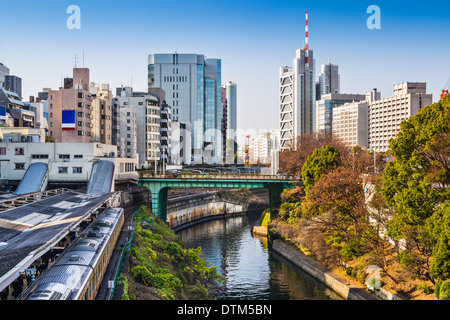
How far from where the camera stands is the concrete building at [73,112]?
2926 inches

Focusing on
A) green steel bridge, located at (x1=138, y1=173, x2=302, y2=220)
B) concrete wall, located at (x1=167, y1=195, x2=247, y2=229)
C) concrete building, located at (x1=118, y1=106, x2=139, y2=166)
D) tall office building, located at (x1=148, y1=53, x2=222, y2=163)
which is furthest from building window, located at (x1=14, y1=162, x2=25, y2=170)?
tall office building, located at (x1=148, y1=53, x2=222, y2=163)

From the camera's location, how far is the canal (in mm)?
35156

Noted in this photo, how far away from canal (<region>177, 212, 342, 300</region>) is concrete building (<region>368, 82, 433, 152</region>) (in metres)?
93.0

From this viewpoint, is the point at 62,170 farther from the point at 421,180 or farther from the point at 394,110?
the point at 394,110

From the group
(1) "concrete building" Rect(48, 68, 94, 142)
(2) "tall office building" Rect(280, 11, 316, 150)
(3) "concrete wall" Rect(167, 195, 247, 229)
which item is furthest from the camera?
(2) "tall office building" Rect(280, 11, 316, 150)

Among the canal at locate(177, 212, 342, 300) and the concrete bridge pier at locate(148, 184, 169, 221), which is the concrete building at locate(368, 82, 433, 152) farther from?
the concrete bridge pier at locate(148, 184, 169, 221)

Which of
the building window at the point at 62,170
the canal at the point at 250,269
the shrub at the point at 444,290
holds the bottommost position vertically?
the canal at the point at 250,269

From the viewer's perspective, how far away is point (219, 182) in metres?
59.7

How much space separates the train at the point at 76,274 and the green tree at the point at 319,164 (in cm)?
2602

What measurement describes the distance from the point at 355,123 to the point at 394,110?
1519 cm

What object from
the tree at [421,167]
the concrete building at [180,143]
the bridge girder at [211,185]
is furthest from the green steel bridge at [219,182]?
the concrete building at [180,143]

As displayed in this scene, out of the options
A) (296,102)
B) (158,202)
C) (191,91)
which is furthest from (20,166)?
(296,102)

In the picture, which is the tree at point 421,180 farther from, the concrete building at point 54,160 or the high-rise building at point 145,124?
the high-rise building at point 145,124
